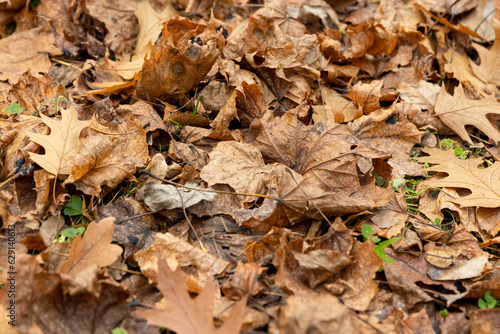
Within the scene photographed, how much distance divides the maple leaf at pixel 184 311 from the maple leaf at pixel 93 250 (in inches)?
12.1

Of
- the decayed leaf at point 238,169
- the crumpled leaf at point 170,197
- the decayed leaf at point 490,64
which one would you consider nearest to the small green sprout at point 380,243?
the decayed leaf at point 238,169

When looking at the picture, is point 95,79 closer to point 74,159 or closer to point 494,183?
point 74,159

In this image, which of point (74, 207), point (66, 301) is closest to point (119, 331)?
point (66, 301)

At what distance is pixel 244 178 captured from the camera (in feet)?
6.56

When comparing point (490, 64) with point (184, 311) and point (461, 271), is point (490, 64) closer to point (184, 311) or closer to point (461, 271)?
point (461, 271)

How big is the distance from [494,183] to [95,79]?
8.63 ft

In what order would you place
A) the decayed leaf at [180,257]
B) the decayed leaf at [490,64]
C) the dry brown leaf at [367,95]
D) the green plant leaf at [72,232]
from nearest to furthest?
the decayed leaf at [180,257], the green plant leaf at [72,232], the dry brown leaf at [367,95], the decayed leaf at [490,64]

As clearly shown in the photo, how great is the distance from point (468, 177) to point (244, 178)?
1.28m

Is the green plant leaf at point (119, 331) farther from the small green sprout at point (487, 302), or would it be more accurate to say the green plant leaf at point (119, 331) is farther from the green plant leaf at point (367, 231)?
the small green sprout at point (487, 302)

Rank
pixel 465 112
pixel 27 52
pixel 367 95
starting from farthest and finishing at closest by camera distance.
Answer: pixel 27 52
pixel 465 112
pixel 367 95

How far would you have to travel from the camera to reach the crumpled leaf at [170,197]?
6.26 feet

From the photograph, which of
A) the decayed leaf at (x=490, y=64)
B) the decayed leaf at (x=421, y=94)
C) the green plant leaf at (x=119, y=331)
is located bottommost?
the green plant leaf at (x=119, y=331)

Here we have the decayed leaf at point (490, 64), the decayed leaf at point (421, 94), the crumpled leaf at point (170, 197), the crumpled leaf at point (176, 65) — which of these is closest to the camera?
the crumpled leaf at point (170, 197)

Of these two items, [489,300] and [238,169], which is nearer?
[489,300]
